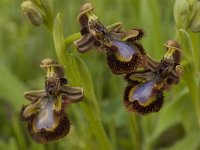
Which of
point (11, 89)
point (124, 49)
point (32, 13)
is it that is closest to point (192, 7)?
point (124, 49)

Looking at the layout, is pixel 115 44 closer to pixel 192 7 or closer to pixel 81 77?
pixel 81 77

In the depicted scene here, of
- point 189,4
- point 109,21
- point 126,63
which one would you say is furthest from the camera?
point 109,21

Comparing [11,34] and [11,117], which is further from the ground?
[11,34]

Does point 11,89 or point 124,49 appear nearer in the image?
point 124,49

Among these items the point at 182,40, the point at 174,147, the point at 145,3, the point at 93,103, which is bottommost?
the point at 174,147

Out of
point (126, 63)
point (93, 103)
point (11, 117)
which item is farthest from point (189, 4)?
point (11, 117)

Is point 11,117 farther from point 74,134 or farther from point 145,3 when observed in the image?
point 145,3
